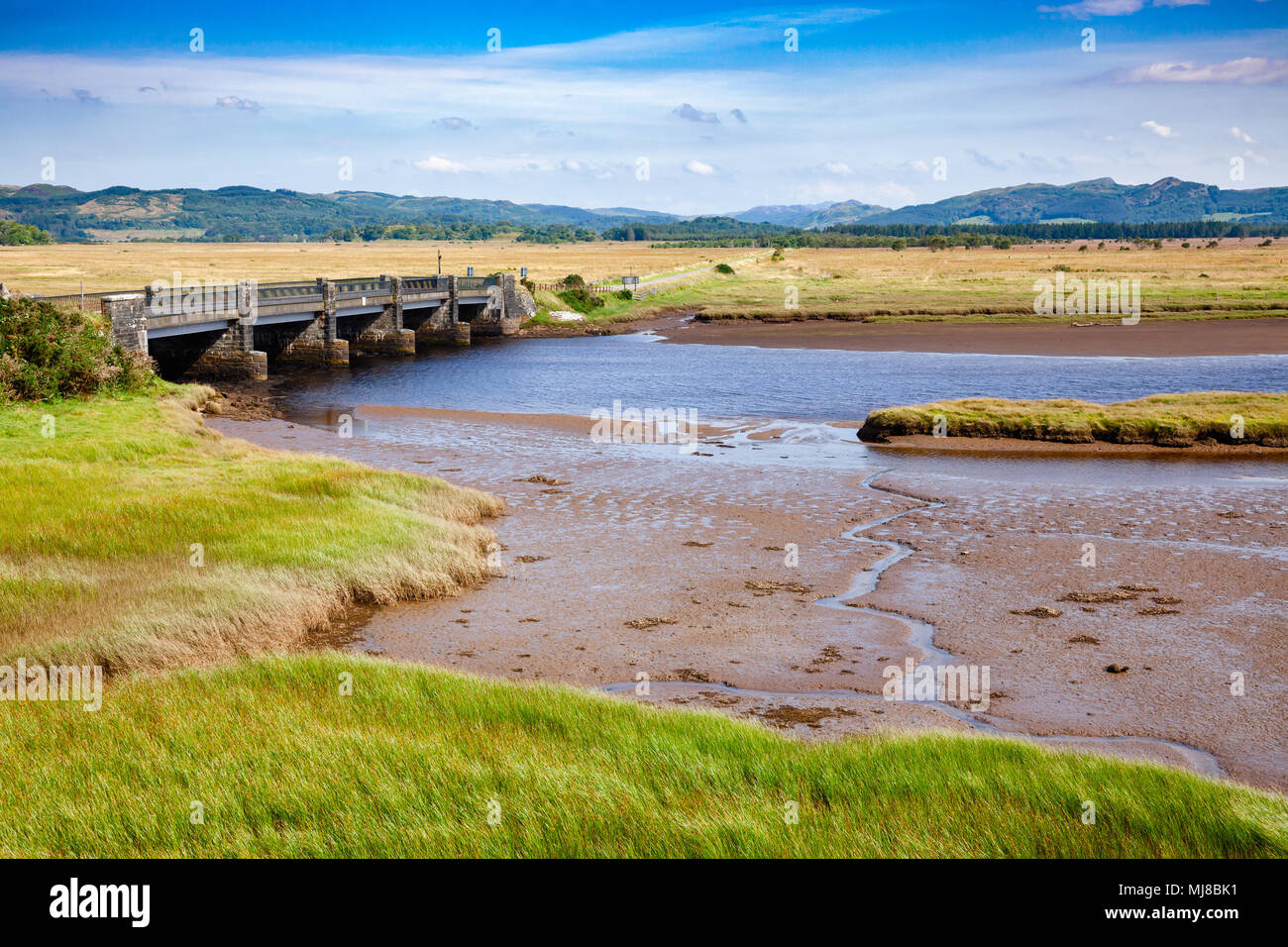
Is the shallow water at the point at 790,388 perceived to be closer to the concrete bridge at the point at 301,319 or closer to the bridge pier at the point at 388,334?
the bridge pier at the point at 388,334

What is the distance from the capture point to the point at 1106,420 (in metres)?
34.7

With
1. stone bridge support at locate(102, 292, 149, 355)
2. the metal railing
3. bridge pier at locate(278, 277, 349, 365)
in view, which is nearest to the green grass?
stone bridge support at locate(102, 292, 149, 355)

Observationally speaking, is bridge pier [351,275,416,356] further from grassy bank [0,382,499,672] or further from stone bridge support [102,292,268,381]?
grassy bank [0,382,499,672]

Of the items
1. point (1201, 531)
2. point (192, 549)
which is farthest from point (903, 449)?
point (192, 549)

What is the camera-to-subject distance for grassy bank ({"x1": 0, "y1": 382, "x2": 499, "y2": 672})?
A: 15031 millimetres

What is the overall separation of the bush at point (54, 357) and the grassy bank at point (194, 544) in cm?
353

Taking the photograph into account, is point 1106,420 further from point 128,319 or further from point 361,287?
point 361,287

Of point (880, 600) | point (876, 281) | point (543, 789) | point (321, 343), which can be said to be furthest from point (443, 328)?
point (543, 789)

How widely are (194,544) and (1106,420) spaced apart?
27.9 metres

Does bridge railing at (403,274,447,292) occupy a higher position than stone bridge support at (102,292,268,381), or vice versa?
bridge railing at (403,274,447,292)

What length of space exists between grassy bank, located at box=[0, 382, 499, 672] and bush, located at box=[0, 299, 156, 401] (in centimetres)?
353

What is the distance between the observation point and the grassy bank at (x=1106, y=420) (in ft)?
111

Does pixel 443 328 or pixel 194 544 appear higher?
pixel 443 328

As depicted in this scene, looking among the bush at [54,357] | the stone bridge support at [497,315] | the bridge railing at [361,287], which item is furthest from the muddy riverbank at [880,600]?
the stone bridge support at [497,315]
